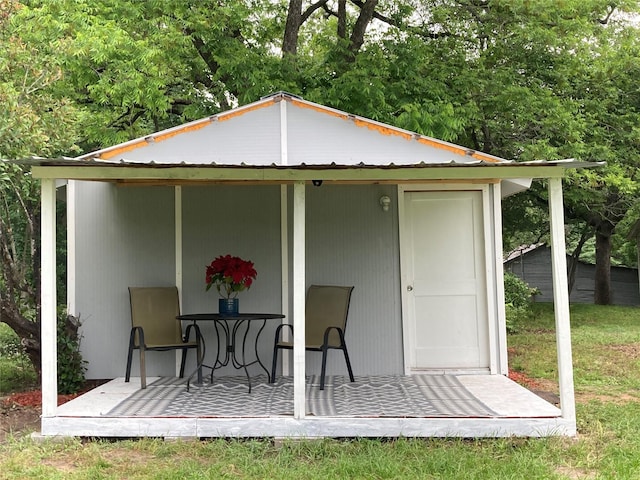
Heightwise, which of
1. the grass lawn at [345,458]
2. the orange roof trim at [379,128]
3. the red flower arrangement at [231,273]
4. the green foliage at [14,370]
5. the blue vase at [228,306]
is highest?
the orange roof trim at [379,128]

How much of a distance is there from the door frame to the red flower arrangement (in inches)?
64.0

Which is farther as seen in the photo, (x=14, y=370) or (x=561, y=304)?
(x=14, y=370)

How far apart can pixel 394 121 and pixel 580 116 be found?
372 centimetres

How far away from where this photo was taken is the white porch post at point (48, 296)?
181 inches

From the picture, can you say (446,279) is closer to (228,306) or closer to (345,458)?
(228,306)

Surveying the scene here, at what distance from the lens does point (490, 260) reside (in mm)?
6773

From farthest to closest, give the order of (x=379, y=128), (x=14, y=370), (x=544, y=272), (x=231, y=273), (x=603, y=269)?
(x=544, y=272) < (x=603, y=269) < (x=14, y=370) < (x=379, y=128) < (x=231, y=273)

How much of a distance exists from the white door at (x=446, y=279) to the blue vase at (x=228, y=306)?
5.96 feet

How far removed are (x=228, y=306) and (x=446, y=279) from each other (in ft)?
7.59

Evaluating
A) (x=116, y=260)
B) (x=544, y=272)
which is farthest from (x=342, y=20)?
(x=544, y=272)

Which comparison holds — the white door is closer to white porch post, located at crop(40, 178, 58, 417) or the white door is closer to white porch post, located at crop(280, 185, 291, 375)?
white porch post, located at crop(280, 185, 291, 375)

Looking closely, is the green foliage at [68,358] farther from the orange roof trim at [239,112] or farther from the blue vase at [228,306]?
the orange roof trim at [239,112]

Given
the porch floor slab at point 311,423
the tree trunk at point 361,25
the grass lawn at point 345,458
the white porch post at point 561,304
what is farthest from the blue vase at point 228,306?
the tree trunk at point 361,25

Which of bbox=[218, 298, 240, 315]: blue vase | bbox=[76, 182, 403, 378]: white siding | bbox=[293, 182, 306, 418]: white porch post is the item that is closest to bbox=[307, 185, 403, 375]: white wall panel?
bbox=[76, 182, 403, 378]: white siding
